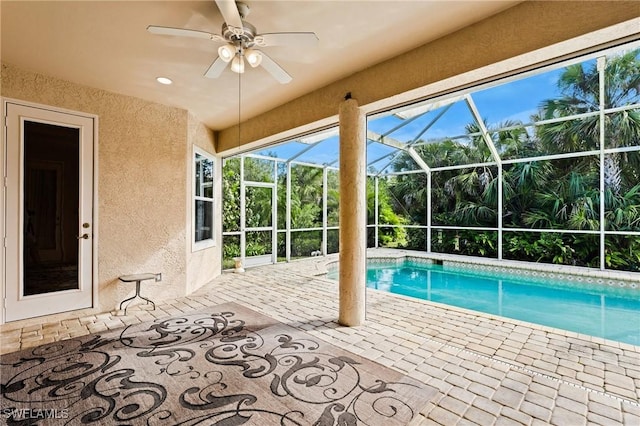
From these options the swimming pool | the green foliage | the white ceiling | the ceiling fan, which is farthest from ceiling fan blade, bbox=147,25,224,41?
the swimming pool

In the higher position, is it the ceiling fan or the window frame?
the ceiling fan

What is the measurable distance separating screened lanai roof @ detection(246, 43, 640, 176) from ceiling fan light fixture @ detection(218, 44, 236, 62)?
3.43 metres

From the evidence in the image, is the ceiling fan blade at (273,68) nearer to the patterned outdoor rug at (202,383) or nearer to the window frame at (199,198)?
the patterned outdoor rug at (202,383)

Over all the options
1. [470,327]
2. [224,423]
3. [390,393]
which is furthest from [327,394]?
[470,327]

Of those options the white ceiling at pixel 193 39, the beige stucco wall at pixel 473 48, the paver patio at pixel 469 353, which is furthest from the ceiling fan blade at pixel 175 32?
the paver patio at pixel 469 353

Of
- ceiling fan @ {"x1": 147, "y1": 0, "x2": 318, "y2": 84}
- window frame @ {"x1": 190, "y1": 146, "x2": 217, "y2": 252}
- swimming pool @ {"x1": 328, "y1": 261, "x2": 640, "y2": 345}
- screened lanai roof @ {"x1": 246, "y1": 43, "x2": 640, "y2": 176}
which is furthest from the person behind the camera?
screened lanai roof @ {"x1": 246, "y1": 43, "x2": 640, "y2": 176}

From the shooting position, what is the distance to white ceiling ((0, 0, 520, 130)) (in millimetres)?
2311

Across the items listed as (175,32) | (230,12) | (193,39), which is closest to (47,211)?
(193,39)

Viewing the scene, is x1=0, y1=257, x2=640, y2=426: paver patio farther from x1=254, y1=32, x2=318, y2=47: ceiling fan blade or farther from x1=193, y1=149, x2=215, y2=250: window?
x1=254, y1=32, x2=318, y2=47: ceiling fan blade

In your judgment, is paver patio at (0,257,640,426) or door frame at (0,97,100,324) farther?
door frame at (0,97,100,324)

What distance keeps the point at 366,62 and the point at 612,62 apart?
6435 millimetres

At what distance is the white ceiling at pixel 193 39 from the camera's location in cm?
231

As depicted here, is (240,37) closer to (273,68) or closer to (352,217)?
(273,68)

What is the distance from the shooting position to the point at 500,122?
25.4 ft
